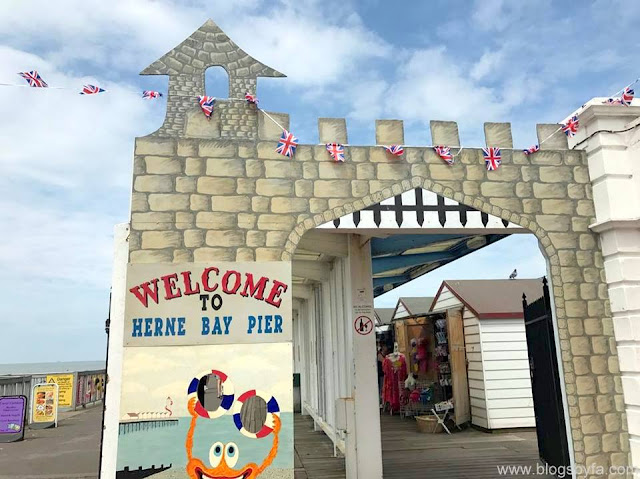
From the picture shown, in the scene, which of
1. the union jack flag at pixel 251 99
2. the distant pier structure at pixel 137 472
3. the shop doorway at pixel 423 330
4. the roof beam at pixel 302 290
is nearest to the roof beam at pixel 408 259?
the shop doorway at pixel 423 330

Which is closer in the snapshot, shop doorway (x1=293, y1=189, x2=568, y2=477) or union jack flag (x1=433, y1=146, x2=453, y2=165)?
shop doorway (x1=293, y1=189, x2=568, y2=477)

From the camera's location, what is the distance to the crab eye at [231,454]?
202 inches

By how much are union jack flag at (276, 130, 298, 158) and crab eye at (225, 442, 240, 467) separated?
10.3 feet

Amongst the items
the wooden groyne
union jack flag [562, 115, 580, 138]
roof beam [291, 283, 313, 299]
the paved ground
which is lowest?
the paved ground

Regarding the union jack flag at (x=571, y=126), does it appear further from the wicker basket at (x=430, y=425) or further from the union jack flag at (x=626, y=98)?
the wicker basket at (x=430, y=425)

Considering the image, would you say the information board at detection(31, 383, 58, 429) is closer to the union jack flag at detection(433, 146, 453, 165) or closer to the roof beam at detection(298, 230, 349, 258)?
the roof beam at detection(298, 230, 349, 258)

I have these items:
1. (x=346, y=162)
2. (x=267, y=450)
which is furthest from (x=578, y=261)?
(x=267, y=450)

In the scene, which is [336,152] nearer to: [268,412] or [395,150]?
[395,150]

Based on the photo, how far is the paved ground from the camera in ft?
27.1

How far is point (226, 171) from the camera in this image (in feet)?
18.8

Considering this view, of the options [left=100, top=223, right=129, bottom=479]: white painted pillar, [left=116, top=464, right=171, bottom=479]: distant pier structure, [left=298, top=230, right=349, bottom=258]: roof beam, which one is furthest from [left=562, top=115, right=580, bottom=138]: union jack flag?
[left=116, top=464, right=171, bottom=479]: distant pier structure

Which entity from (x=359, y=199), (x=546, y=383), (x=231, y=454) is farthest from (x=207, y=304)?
(x=546, y=383)

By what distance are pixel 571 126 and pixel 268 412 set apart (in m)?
5.03

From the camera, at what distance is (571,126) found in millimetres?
6508
